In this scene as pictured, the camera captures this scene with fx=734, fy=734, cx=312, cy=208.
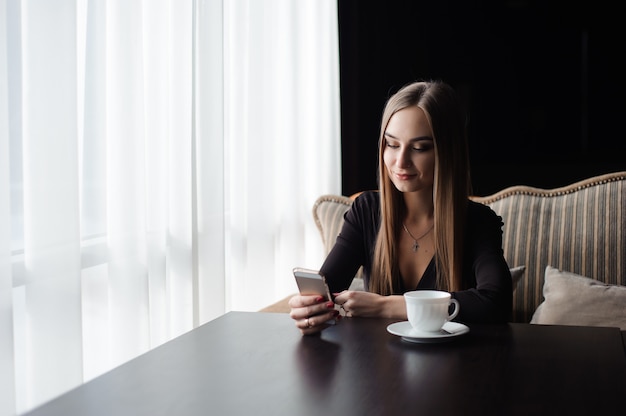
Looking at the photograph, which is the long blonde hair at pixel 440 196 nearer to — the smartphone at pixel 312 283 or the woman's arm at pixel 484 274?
the woman's arm at pixel 484 274

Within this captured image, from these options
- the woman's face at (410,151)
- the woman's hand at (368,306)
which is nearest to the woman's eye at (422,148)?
the woman's face at (410,151)

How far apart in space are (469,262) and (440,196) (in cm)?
19

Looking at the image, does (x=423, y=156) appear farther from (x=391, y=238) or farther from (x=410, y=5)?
(x=410, y=5)

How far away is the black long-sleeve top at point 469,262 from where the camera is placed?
5.37ft

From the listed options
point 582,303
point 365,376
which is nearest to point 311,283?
point 365,376

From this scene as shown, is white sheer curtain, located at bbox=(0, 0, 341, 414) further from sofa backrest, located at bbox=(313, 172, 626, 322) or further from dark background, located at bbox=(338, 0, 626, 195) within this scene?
sofa backrest, located at bbox=(313, 172, 626, 322)

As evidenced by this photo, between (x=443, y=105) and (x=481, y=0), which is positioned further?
(x=481, y=0)

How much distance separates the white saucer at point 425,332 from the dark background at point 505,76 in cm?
263

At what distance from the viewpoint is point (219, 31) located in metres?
2.65

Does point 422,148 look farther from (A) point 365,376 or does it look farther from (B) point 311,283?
(A) point 365,376

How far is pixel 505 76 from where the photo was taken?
3.94 m

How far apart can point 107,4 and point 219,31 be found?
63cm

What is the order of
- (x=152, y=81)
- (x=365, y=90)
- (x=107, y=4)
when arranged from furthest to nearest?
1. (x=365, y=90)
2. (x=152, y=81)
3. (x=107, y=4)

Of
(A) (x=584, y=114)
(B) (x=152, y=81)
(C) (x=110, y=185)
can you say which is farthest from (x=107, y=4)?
(A) (x=584, y=114)
